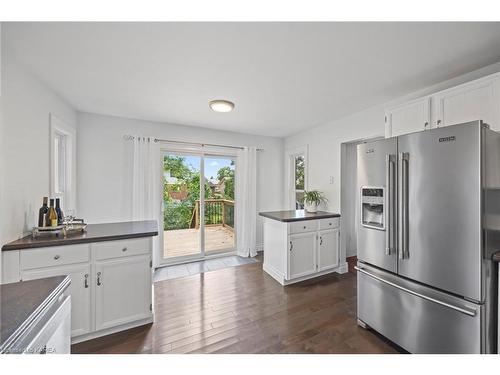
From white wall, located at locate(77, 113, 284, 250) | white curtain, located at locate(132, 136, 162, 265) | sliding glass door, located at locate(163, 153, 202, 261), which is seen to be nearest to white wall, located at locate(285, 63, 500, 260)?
sliding glass door, located at locate(163, 153, 202, 261)

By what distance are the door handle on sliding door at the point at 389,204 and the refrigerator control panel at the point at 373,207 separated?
0.06 meters

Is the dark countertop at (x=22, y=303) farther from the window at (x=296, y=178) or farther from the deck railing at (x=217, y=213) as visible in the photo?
the window at (x=296, y=178)

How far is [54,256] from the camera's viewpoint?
1667 mm

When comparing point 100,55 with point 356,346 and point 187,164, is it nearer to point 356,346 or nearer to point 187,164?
point 187,164

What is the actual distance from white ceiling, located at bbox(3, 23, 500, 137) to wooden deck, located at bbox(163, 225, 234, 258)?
2.19 meters

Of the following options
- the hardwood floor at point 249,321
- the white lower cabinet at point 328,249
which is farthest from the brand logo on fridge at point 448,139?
the white lower cabinet at point 328,249

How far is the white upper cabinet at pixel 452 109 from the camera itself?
1618mm

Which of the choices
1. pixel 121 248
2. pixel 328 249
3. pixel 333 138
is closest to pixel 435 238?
pixel 328 249

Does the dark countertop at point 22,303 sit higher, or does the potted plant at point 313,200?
the potted plant at point 313,200

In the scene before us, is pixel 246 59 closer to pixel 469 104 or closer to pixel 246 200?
pixel 469 104

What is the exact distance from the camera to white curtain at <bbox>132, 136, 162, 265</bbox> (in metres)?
3.23

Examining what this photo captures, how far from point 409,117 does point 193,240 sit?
11.9 feet

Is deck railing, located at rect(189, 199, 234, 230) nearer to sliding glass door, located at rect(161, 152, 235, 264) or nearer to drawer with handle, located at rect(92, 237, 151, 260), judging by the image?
sliding glass door, located at rect(161, 152, 235, 264)
